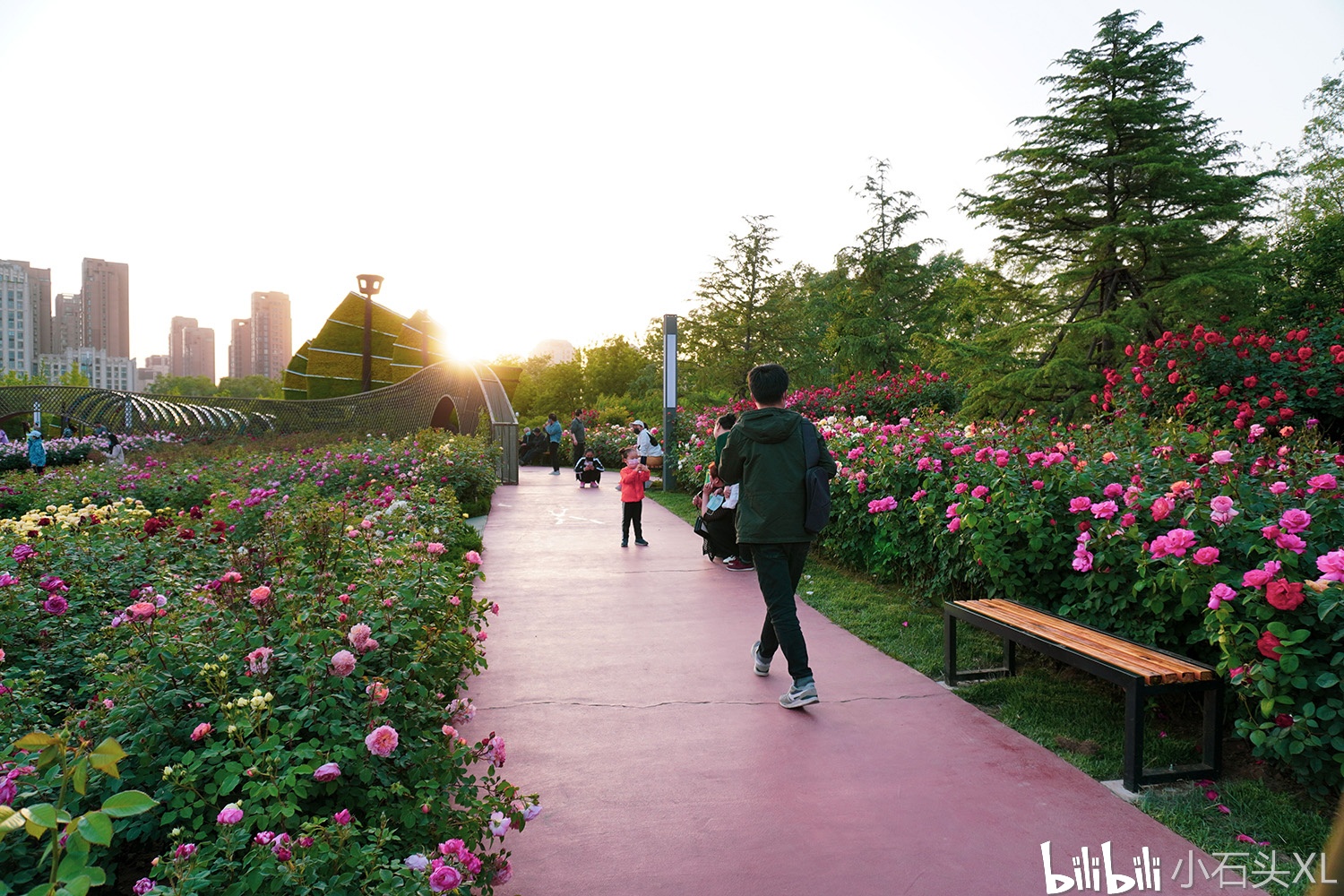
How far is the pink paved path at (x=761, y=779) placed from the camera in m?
2.62

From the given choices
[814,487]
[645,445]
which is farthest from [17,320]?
Result: [814,487]

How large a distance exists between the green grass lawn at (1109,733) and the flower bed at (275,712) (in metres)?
2.30

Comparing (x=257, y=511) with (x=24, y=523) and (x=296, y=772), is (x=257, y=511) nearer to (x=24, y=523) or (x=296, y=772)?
(x=24, y=523)

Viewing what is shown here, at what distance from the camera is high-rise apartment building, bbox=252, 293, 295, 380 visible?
140750mm

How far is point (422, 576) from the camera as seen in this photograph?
3289 millimetres

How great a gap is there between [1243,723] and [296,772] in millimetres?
3102

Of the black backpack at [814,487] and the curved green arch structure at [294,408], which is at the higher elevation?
the curved green arch structure at [294,408]

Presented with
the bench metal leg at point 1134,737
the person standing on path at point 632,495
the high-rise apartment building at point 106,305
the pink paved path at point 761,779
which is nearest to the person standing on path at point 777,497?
the pink paved path at point 761,779

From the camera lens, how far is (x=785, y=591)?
4055 millimetres

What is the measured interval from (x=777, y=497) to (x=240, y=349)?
165m

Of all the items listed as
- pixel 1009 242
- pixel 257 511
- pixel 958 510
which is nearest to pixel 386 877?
pixel 958 510

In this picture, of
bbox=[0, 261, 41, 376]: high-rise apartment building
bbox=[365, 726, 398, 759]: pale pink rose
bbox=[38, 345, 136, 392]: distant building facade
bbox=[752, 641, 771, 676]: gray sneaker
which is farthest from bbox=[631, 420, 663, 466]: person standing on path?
bbox=[38, 345, 136, 392]: distant building facade

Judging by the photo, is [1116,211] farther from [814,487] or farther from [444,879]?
[444,879]

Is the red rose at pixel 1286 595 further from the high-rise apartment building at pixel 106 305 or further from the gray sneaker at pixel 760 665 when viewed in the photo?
the high-rise apartment building at pixel 106 305
